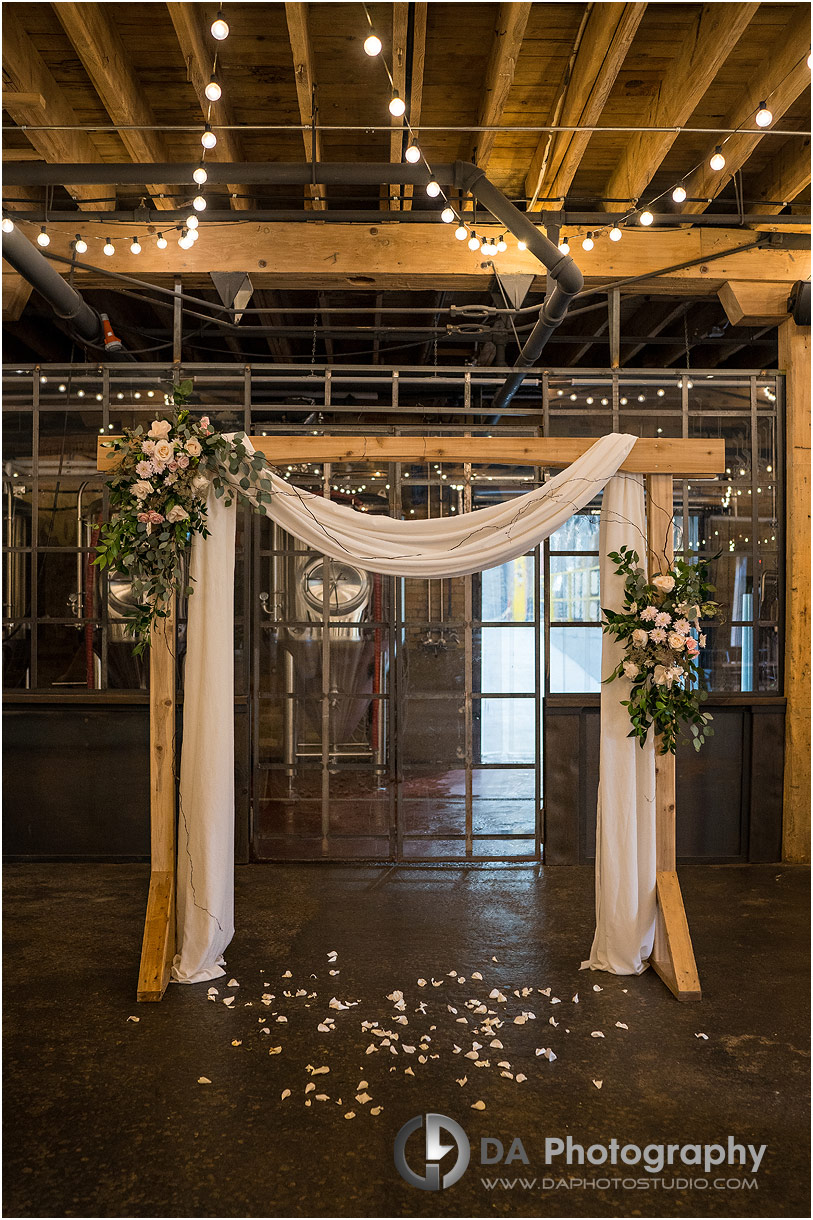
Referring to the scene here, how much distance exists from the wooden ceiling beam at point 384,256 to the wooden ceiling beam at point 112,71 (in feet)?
1.93

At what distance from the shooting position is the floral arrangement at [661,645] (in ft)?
11.2

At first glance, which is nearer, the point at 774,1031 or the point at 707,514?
the point at 774,1031

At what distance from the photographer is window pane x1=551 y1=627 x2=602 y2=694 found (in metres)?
4.89

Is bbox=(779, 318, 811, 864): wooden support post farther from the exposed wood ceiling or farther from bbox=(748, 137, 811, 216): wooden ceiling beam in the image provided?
the exposed wood ceiling

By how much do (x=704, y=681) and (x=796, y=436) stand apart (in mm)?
1586

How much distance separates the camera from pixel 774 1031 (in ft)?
9.91

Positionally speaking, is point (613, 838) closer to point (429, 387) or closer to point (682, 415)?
point (682, 415)

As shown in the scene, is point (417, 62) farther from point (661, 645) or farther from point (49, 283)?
point (661, 645)

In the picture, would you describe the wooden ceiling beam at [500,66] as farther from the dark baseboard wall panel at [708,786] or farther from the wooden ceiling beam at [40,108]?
the dark baseboard wall panel at [708,786]

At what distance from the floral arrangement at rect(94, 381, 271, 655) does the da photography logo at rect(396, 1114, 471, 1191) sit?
2.07m

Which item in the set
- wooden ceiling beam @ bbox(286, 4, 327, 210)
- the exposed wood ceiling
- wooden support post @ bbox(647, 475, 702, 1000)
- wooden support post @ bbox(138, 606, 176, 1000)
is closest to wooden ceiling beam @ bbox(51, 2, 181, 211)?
the exposed wood ceiling

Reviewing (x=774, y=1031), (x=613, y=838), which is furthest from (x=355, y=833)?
(x=774, y=1031)

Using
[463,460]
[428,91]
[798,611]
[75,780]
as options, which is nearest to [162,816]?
[75,780]

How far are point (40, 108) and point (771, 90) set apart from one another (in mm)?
3168
